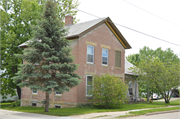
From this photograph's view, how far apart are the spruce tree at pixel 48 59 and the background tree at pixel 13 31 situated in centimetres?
1130

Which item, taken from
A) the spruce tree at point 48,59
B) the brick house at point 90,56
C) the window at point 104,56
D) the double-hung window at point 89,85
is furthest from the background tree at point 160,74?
the spruce tree at point 48,59

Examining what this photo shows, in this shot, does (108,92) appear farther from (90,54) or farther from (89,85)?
(90,54)

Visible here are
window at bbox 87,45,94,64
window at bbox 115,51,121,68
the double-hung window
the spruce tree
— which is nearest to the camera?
the spruce tree

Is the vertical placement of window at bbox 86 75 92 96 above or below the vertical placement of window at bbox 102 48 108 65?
below

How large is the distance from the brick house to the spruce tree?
197 centimetres

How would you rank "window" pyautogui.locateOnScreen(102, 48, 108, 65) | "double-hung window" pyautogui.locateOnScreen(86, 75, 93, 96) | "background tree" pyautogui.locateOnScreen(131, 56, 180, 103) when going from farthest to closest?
"background tree" pyautogui.locateOnScreen(131, 56, 180, 103) < "window" pyautogui.locateOnScreen(102, 48, 108, 65) < "double-hung window" pyautogui.locateOnScreen(86, 75, 93, 96)

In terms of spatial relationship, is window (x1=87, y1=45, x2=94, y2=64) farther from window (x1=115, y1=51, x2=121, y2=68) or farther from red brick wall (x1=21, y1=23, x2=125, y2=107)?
window (x1=115, y1=51, x2=121, y2=68)

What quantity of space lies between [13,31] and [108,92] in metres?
16.5

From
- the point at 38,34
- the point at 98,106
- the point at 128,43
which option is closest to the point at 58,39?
the point at 38,34

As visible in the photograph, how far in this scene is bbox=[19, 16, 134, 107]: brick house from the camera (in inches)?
747

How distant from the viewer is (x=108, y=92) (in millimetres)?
17750

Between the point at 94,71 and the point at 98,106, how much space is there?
348 centimetres

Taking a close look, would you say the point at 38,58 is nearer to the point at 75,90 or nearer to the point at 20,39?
the point at 75,90

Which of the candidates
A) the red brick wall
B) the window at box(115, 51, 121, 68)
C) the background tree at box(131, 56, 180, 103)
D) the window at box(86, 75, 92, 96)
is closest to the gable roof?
the red brick wall
